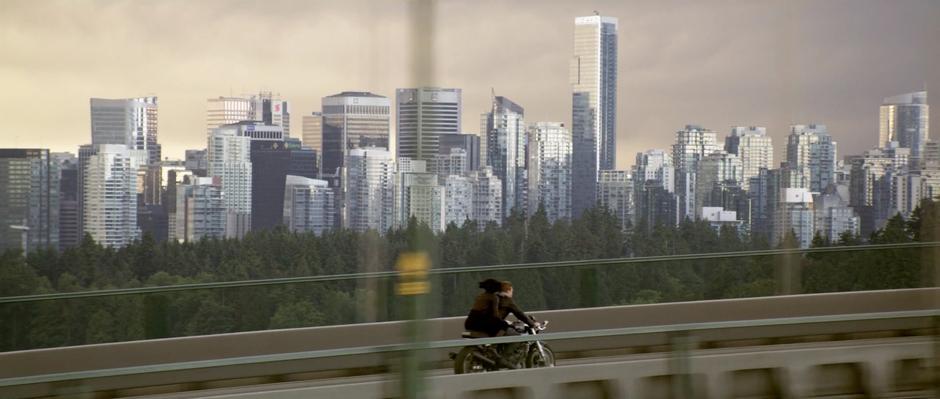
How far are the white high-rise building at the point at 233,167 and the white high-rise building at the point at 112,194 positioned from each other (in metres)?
1.45

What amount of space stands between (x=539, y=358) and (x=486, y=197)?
16.6 m

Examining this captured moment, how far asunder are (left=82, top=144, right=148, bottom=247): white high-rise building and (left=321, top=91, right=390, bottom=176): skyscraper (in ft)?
11.2

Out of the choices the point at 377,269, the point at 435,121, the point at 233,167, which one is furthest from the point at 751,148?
the point at 233,167

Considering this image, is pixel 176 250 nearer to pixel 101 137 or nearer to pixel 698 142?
pixel 101 137

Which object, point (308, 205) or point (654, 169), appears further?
point (654, 169)

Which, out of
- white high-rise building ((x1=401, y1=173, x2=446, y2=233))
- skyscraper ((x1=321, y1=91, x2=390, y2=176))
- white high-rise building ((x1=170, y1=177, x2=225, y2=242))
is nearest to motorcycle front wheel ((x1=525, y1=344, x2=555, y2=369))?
white high-rise building ((x1=401, y1=173, x2=446, y2=233))

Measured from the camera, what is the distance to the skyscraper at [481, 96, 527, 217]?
24.9 metres

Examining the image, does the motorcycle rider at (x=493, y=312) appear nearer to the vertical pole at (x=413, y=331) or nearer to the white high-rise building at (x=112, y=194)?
the vertical pole at (x=413, y=331)

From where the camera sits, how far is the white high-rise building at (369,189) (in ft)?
66.0

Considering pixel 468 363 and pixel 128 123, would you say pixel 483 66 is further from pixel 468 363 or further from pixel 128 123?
pixel 468 363

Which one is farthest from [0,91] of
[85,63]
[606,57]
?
[606,57]

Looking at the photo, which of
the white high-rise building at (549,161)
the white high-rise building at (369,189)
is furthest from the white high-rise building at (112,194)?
the white high-rise building at (549,161)

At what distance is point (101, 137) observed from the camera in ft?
65.3

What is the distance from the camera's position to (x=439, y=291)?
1318 centimetres
